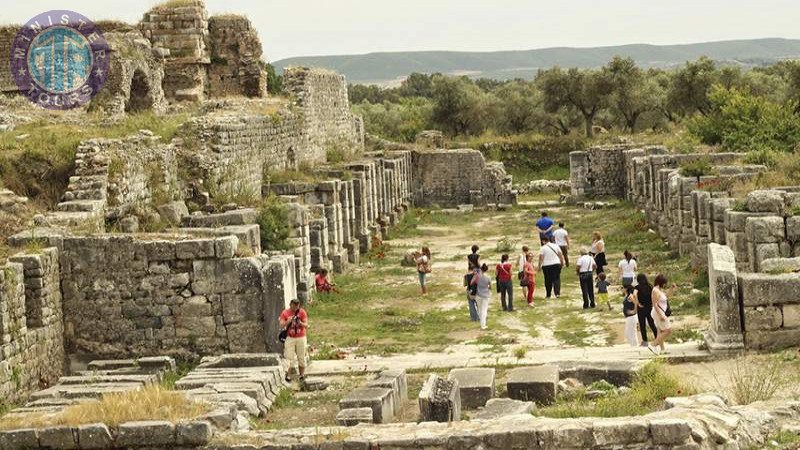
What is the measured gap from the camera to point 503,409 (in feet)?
35.3

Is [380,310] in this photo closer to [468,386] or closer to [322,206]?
[322,206]

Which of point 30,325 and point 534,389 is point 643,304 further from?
point 30,325

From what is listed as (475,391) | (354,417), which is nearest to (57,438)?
(354,417)

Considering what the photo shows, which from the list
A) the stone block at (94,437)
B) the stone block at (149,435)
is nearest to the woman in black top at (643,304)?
the stone block at (149,435)

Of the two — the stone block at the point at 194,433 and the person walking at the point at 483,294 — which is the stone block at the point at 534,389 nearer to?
the stone block at the point at 194,433

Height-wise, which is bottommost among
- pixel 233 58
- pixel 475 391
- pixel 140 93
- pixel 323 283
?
pixel 323 283

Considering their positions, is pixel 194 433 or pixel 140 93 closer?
pixel 194 433

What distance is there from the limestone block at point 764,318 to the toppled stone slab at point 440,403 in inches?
153

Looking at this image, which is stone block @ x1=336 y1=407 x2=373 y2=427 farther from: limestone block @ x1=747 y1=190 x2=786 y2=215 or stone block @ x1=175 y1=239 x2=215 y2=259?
limestone block @ x1=747 y1=190 x2=786 y2=215

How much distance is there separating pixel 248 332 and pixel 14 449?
4377mm

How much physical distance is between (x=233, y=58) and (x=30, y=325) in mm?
18635

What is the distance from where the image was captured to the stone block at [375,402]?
1144 centimetres

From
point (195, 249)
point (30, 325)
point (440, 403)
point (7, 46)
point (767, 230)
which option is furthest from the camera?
point (7, 46)

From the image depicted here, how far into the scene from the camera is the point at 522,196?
4738cm
